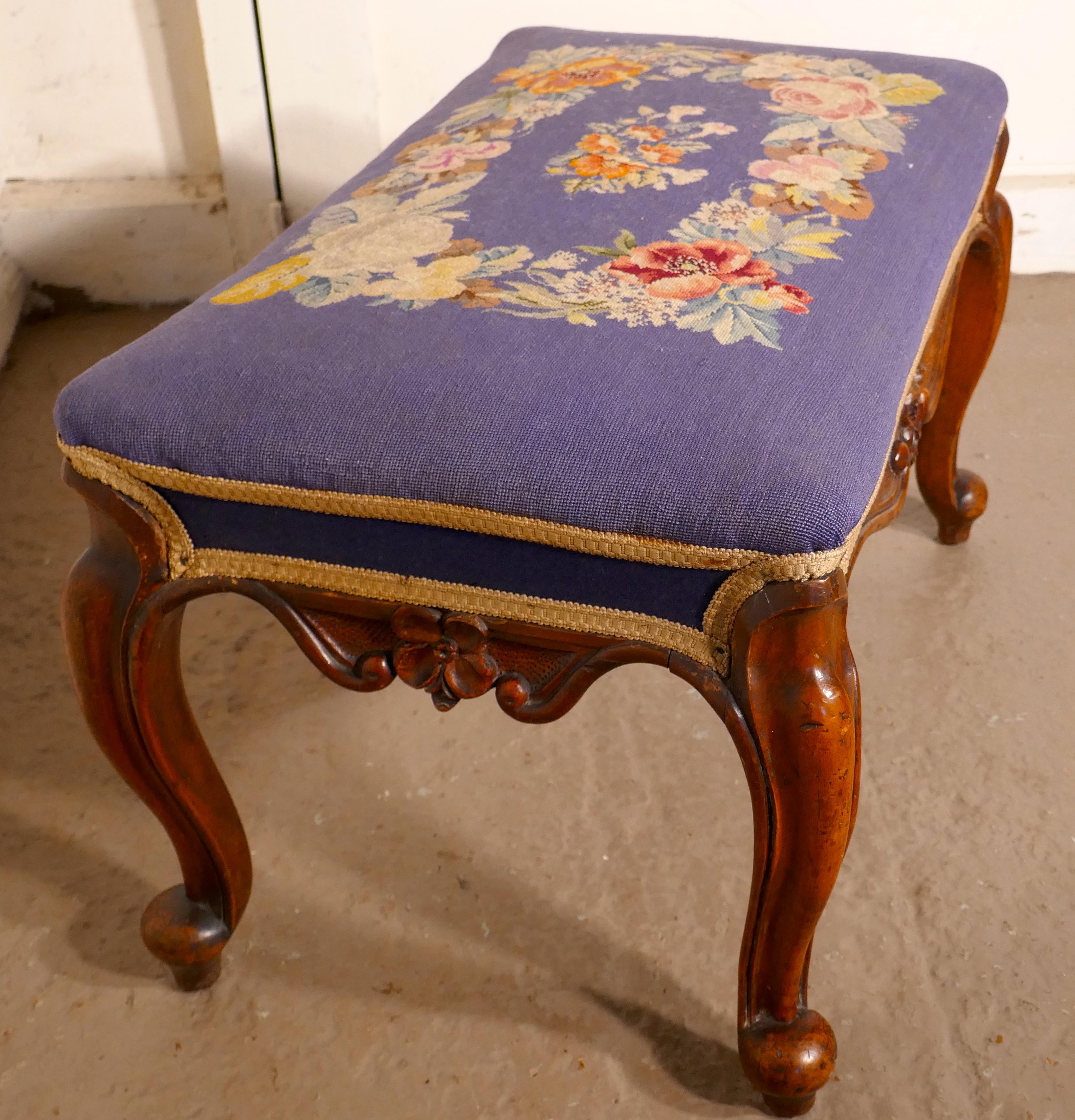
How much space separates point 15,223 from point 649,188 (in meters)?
A: 1.40

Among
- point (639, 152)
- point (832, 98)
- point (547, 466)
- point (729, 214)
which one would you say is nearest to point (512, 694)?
point (547, 466)

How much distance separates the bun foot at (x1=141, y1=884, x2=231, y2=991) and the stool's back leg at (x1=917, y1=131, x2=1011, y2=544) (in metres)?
0.91

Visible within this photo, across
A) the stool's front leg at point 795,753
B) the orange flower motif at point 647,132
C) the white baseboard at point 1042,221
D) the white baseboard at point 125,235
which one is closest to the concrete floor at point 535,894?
the stool's front leg at point 795,753

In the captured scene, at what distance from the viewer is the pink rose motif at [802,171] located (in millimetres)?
925

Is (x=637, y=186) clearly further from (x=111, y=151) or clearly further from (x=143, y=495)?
(x=111, y=151)

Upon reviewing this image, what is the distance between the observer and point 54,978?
951 millimetres

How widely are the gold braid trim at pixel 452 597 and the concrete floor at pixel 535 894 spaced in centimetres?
39

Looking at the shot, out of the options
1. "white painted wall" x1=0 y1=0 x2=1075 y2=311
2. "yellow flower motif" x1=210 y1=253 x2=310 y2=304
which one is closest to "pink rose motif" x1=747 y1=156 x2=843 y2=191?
"yellow flower motif" x1=210 y1=253 x2=310 y2=304

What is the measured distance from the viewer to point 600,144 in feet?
3.30

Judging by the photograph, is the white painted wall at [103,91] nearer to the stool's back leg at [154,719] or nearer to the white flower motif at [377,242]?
the white flower motif at [377,242]

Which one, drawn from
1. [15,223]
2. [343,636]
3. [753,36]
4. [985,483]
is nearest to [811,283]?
[343,636]

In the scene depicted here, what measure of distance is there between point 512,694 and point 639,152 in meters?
0.52

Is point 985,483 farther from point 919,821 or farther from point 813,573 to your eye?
point 813,573

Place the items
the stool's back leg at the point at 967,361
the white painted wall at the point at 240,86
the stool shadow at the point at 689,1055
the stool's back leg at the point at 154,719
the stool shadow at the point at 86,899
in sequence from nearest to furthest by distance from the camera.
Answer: the stool's back leg at the point at 154,719 → the stool shadow at the point at 689,1055 → the stool shadow at the point at 86,899 → the stool's back leg at the point at 967,361 → the white painted wall at the point at 240,86
